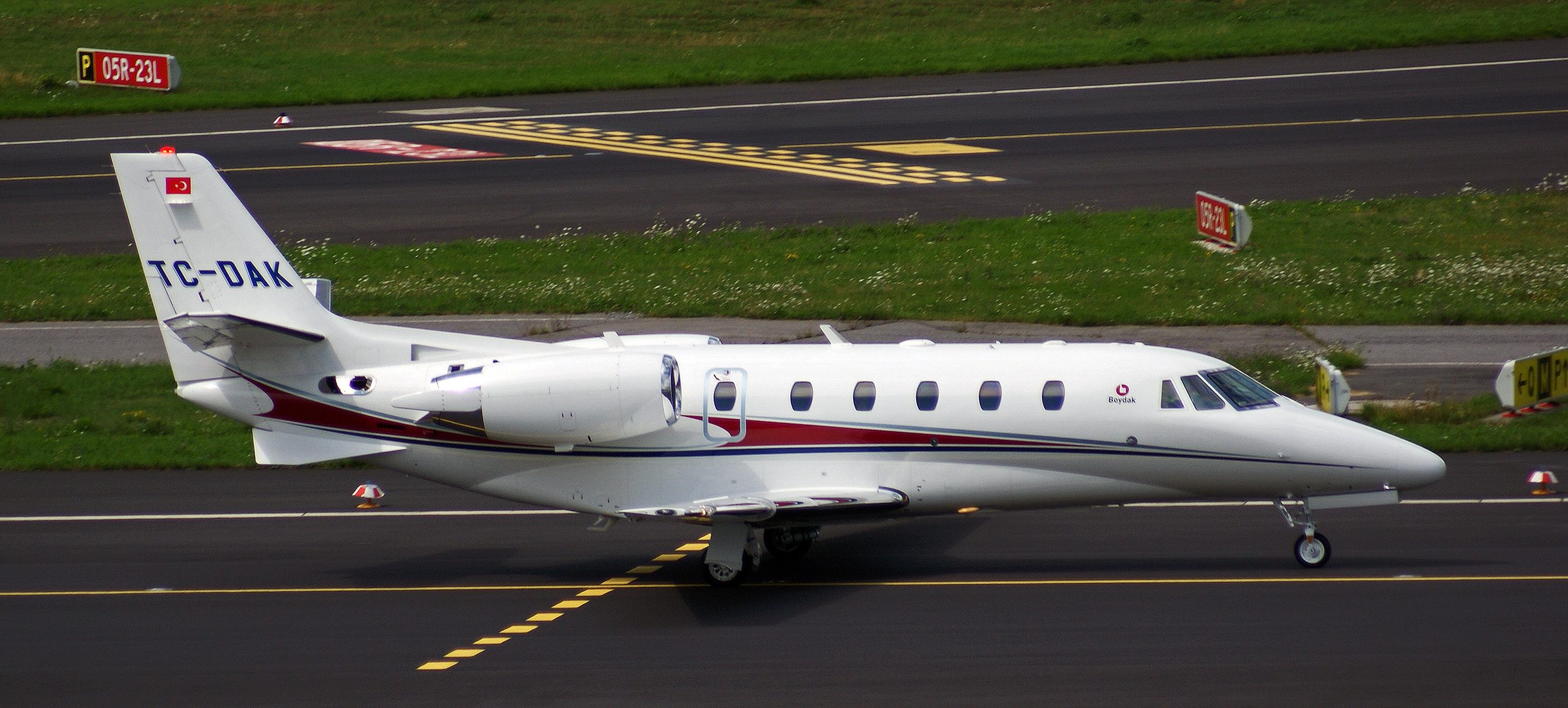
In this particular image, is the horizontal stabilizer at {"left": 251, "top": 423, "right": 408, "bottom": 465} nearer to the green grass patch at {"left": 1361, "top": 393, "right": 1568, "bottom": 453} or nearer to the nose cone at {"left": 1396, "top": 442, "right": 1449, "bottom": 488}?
the nose cone at {"left": 1396, "top": 442, "right": 1449, "bottom": 488}

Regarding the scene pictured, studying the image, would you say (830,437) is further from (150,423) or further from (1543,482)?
(150,423)

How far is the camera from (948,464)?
17.9m

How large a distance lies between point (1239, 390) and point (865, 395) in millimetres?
4397

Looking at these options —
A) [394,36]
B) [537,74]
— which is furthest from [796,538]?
[394,36]

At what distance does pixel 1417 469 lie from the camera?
17.2 m

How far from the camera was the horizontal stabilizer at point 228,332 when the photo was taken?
17.4 meters


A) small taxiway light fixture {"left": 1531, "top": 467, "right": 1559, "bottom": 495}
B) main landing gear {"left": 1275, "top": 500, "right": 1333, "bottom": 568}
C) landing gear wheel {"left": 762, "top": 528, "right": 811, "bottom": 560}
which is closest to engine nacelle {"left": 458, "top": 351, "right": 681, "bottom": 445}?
landing gear wheel {"left": 762, "top": 528, "right": 811, "bottom": 560}

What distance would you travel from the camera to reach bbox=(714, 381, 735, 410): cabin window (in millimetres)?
18047

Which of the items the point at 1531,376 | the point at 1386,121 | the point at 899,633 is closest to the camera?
the point at 899,633

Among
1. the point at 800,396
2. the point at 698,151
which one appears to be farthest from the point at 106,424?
the point at 698,151

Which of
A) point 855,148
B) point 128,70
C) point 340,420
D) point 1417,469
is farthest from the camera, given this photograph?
point 128,70

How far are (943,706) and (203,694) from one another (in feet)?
23.9

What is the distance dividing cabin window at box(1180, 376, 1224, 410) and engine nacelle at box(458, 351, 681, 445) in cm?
601

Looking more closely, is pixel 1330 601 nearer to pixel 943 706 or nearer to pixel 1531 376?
pixel 943 706
